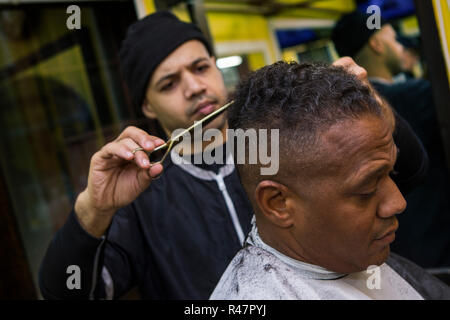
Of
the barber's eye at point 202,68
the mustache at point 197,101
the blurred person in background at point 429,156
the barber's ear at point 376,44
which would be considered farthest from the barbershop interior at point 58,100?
the barber's ear at point 376,44

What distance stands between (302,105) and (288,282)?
14.5 inches

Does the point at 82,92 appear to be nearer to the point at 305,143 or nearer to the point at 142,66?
the point at 142,66

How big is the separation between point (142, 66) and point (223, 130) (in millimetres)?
539

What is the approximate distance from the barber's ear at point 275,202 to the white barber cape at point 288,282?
0.12 metres

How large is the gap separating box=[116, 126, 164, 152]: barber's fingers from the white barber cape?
32 cm

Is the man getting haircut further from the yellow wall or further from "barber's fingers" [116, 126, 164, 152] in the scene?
the yellow wall

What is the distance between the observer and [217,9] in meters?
3.99

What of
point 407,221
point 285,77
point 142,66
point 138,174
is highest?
point 142,66

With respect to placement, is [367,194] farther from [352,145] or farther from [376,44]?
[376,44]

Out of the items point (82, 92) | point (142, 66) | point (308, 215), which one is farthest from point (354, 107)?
point (82, 92)

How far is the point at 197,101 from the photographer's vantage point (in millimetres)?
1337

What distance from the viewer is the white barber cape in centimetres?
79

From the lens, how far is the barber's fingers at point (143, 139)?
91cm

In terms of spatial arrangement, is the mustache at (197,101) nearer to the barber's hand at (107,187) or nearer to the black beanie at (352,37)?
the barber's hand at (107,187)
